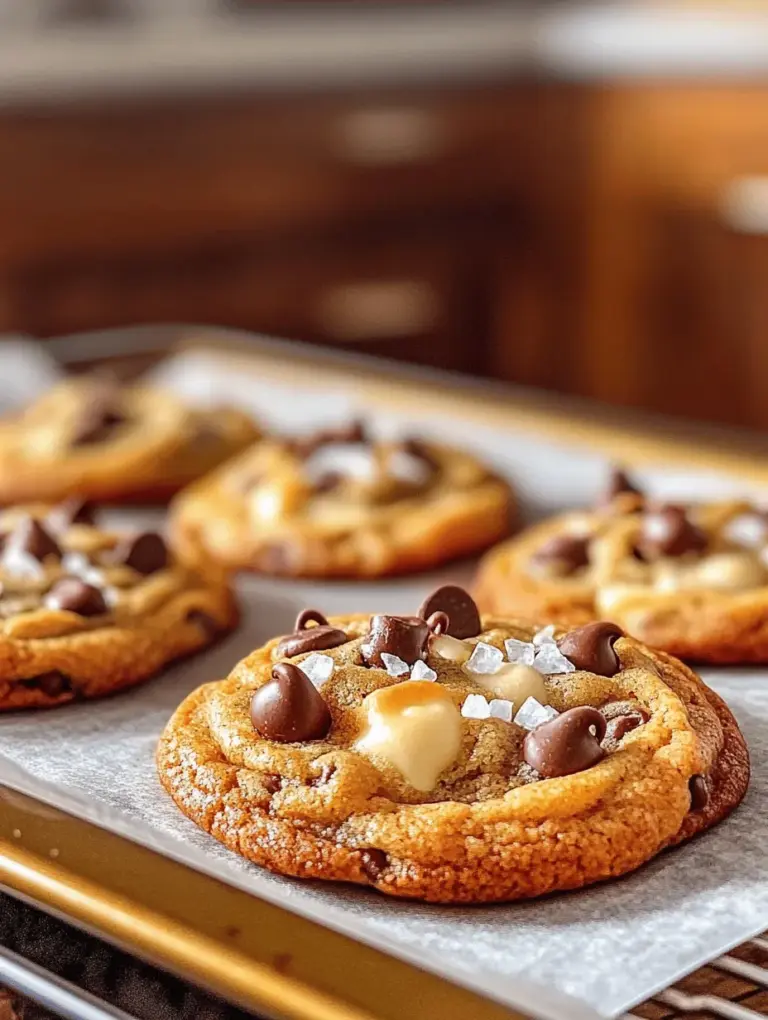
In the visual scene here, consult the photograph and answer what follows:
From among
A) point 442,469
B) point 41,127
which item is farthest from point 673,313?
point 442,469

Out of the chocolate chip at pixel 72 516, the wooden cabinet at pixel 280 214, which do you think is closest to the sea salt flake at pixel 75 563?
the chocolate chip at pixel 72 516

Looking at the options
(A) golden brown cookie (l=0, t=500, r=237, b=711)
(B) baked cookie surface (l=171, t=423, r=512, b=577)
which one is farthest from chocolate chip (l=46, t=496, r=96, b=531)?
(B) baked cookie surface (l=171, t=423, r=512, b=577)

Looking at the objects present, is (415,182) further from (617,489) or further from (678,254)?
(617,489)

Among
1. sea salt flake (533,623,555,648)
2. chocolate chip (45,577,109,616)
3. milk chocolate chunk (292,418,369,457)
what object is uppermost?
sea salt flake (533,623,555,648)

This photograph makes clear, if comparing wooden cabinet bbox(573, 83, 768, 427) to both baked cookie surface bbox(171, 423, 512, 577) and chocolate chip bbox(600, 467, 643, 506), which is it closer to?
baked cookie surface bbox(171, 423, 512, 577)

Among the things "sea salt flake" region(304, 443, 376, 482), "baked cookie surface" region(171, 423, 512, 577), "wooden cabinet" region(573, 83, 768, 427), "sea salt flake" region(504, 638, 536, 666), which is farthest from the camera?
"wooden cabinet" region(573, 83, 768, 427)

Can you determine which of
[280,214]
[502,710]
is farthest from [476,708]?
[280,214]

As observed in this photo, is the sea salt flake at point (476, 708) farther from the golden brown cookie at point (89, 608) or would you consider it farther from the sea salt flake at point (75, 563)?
the sea salt flake at point (75, 563)
